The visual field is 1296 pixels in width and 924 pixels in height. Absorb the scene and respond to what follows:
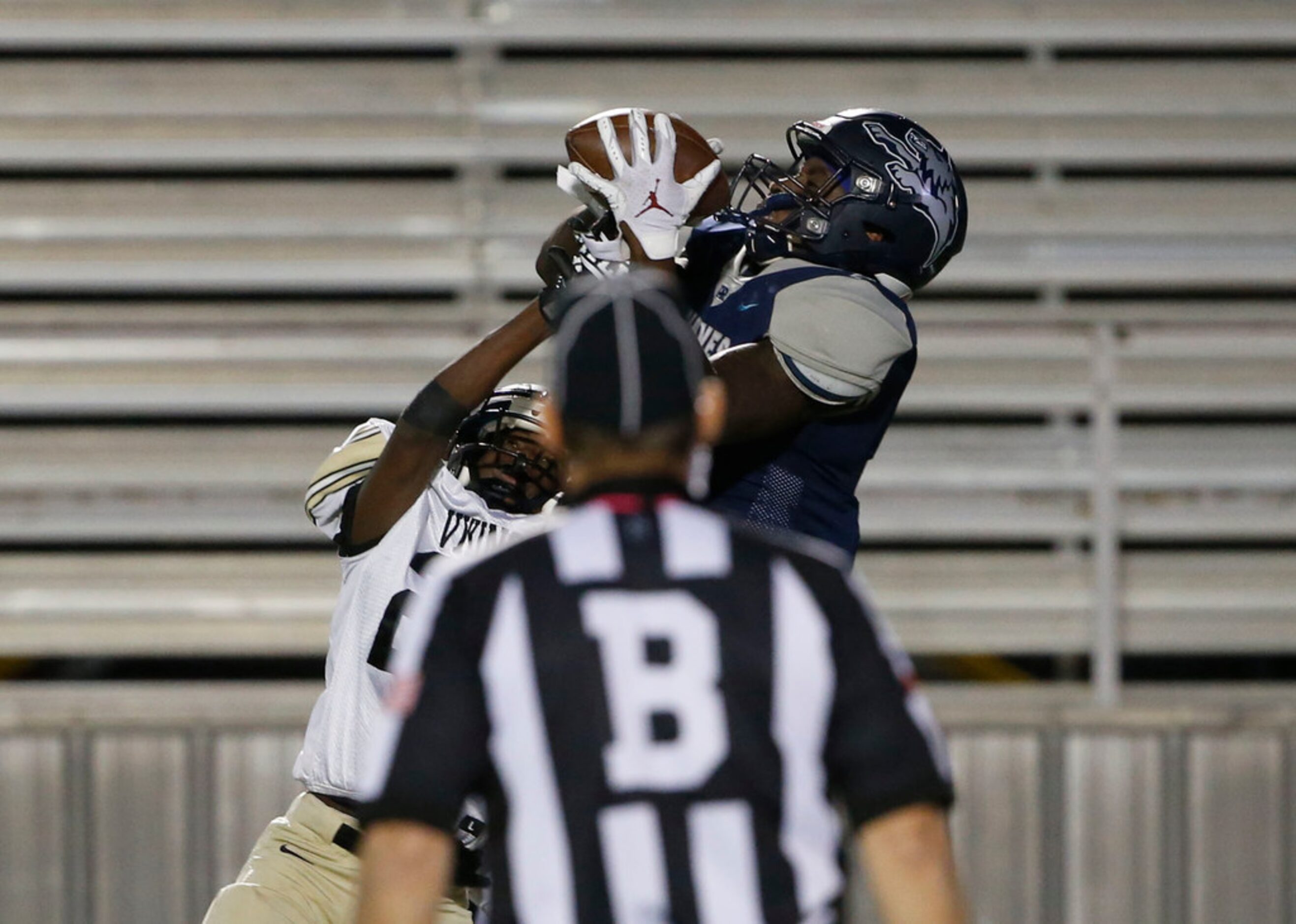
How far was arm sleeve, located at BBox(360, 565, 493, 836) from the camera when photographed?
152 centimetres

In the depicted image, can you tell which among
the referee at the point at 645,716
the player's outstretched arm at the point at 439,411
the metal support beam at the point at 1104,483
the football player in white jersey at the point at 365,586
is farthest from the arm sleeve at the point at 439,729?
the metal support beam at the point at 1104,483

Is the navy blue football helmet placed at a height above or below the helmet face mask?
above

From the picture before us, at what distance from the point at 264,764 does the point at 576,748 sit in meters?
3.26

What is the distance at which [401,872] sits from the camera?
4.97 feet

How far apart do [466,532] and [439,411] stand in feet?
1.13

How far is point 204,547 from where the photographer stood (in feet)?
17.8

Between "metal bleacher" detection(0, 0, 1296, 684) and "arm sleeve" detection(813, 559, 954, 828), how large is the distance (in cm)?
329

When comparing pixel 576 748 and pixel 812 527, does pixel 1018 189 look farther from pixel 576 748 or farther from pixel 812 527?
pixel 576 748

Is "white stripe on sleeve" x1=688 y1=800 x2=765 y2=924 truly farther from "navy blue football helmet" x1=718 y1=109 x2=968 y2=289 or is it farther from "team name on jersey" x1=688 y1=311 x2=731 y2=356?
"navy blue football helmet" x1=718 y1=109 x2=968 y2=289

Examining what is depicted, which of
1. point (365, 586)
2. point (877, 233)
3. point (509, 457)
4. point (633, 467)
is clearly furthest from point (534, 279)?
point (633, 467)

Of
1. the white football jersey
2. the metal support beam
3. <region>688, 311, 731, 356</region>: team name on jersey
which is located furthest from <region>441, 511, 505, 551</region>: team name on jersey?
the metal support beam

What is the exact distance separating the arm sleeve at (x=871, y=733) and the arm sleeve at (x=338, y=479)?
4.79 ft

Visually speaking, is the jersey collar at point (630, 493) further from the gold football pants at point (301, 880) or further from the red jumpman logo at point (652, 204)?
the gold football pants at point (301, 880)

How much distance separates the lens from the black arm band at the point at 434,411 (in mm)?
2678
